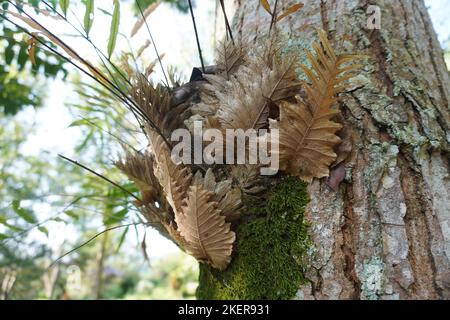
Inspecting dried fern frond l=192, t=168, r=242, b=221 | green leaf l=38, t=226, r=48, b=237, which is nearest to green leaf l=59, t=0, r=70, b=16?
dried fern frond l=192, t=168, r=242, b=221

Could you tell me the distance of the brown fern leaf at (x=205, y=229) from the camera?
0.62 metres

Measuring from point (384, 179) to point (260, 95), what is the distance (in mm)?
281

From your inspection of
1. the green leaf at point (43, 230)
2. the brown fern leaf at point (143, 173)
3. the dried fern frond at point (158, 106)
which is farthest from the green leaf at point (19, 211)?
the dried fern frond at point (158, 106)

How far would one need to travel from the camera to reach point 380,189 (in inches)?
24.6

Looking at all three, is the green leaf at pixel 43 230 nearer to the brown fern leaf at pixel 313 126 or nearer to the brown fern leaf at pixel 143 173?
the brown fern leaf at pixel 143 173

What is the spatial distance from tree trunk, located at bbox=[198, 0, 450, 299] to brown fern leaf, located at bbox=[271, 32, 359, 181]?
0.12 feet

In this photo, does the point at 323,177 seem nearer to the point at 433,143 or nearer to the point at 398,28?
the point at 433,143

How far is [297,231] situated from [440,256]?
0.23 meters

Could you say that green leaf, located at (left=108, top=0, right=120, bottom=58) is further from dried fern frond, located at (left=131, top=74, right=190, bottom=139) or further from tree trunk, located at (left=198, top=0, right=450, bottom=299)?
tree trunk, located at (left=198, top=0, right=450, bottom=299)

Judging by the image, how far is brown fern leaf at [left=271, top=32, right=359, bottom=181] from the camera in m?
A: 0.61

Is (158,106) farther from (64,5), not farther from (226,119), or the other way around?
(64,5)

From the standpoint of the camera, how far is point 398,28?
86 cm

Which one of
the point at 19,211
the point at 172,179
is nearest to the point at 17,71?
the point at 19,211

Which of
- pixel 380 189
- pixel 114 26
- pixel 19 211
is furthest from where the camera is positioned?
pixel 19 211
